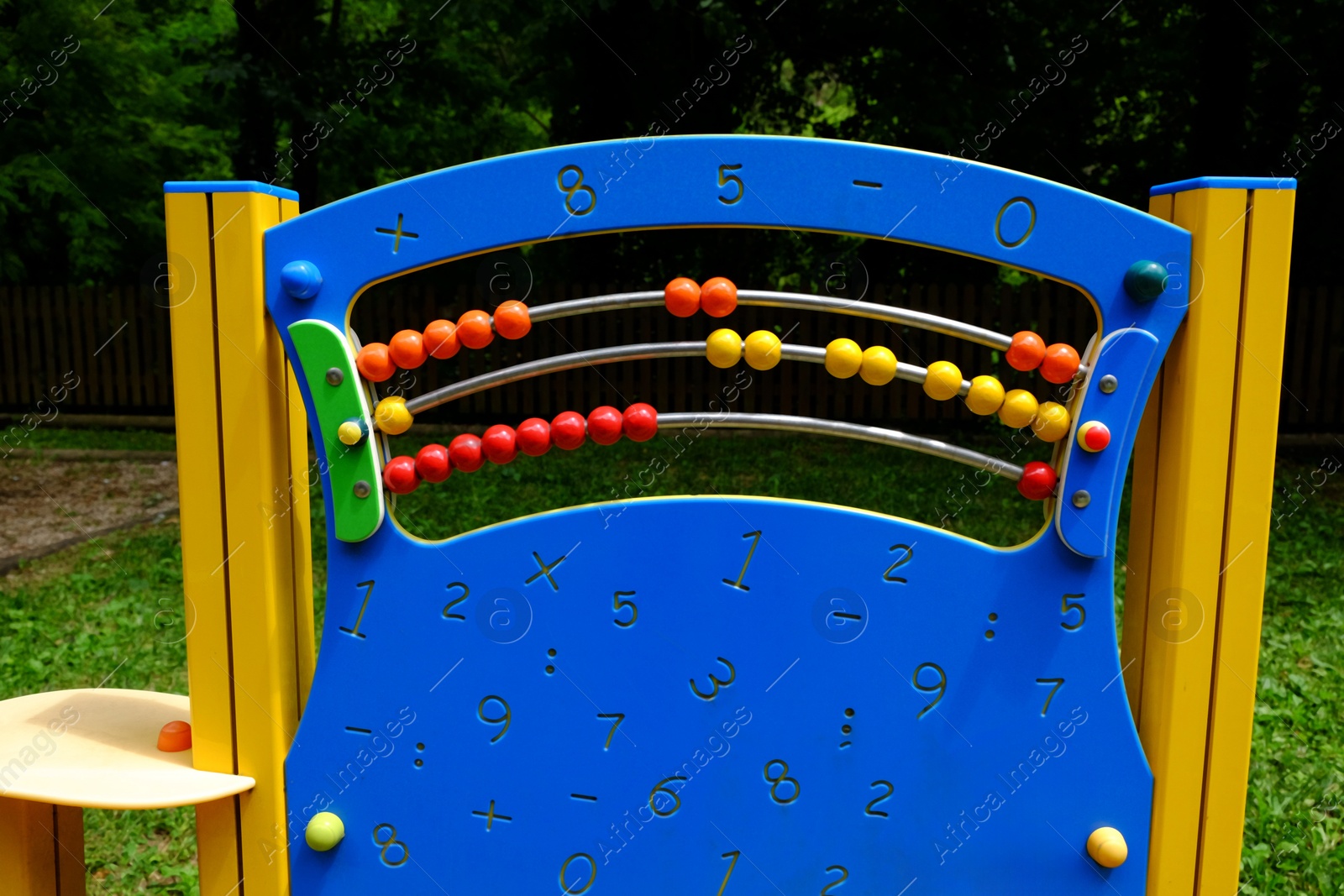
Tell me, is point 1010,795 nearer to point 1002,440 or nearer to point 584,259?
point 1002,440

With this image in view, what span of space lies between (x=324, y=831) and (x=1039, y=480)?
135 cm

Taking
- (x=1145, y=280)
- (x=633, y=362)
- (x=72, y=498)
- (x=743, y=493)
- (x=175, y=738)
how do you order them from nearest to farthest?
(x=1145, y=280) → (x=175, y=738) → (x=743, y=493) → (x=72, y=498) → (x=633, y=362)

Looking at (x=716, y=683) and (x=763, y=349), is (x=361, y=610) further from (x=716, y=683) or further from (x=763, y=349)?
(x=763, y=349)

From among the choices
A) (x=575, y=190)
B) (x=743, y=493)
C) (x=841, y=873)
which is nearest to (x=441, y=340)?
(x=575, y=190)

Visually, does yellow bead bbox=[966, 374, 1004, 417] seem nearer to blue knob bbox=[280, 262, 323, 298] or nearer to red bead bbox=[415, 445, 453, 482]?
red bead bbox=[415, 445, 453, 482]

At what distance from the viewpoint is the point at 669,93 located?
9.93 meters

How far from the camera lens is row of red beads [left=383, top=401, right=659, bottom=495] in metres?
1.67

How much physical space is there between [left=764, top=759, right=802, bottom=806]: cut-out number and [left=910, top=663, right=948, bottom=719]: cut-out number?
237 millimetres

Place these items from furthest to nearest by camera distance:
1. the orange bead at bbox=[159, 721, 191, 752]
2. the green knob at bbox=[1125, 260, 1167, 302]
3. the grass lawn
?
the grass lawn, the orange bead at bbox=[159, 721, 191, 752], the green knob at bbox=[1125, 260, 1167, 302]

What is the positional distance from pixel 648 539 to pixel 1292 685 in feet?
11.0

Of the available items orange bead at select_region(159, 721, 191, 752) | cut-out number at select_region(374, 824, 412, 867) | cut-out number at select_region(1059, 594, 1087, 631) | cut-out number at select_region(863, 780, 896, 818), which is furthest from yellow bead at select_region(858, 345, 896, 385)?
orange bead at select_region(159, 721, 191, 752)

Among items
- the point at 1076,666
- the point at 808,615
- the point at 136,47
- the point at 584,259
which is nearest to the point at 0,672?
the point at 808,615

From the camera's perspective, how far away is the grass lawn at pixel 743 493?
289 centimetres

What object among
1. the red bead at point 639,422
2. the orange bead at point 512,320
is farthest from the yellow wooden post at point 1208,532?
the orange bead at point 512,320
